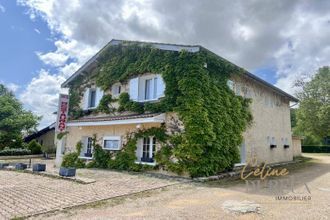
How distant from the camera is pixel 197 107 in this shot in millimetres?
11992

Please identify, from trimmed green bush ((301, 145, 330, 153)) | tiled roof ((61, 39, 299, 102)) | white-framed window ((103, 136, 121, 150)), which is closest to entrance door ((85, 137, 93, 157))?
white-framed window ((103, 136, 121, 150))

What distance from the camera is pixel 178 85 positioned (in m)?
12.7

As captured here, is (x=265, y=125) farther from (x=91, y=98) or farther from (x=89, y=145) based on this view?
(x=91, y=98)

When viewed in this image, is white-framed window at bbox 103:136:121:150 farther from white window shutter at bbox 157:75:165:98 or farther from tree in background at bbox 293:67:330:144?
tree in background at bbox 293:67:330:144

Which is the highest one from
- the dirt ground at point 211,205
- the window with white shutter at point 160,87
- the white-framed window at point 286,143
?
the window with white shutter at point 160,87

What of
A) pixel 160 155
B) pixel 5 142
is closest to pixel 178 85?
pixel 160 155

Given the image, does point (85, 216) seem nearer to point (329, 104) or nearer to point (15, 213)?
point (15, 213)

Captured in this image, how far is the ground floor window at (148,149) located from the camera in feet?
44.2

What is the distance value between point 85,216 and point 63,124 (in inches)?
419

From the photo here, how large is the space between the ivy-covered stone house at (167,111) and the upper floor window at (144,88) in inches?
2.2

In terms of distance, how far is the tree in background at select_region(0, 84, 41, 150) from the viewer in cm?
3009

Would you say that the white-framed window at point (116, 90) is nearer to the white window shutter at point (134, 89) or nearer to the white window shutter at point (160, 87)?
the white window shutter at point (134, 89)

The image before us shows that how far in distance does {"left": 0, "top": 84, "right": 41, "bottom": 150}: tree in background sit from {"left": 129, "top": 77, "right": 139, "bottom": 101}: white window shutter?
21626 millimetres

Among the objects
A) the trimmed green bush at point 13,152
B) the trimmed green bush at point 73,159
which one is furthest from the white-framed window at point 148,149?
the trimmed green bush at point 13,152
